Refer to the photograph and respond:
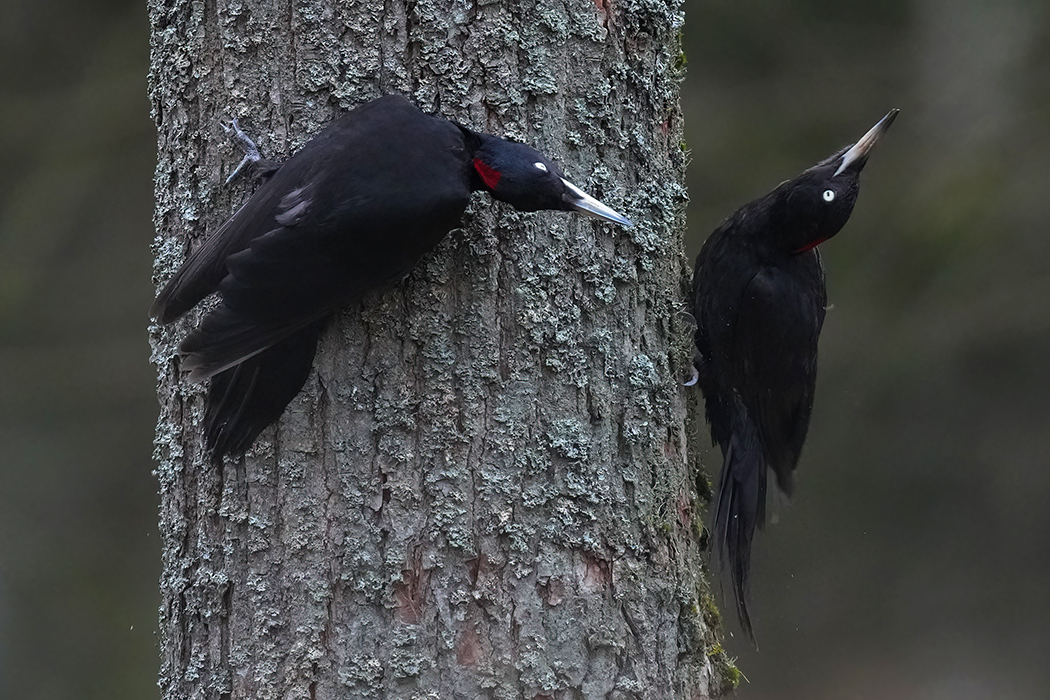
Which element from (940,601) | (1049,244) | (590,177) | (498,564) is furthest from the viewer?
(940,601)

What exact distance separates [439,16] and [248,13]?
326 millimetres

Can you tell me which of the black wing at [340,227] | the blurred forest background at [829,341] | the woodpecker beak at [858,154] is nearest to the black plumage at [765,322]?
the woodpecker beak at [858,154]

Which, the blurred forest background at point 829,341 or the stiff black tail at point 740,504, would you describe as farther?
the blurred forest background at point 829,341

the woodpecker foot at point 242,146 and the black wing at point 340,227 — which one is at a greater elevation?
the woodpecker foot at point 242,146

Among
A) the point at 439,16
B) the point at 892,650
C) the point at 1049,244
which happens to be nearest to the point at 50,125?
the point at 439,16

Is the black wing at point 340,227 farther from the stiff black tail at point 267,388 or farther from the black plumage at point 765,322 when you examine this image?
the black plumage at point 765,322

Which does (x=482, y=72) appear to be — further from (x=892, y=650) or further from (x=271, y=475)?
(x=892, y=650)

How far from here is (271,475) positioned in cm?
173

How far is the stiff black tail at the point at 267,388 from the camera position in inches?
68.1

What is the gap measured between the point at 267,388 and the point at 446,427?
0.98 feet

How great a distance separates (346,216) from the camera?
5.35 feet

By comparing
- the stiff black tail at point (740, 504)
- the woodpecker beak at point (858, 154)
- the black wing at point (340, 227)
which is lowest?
the stiff black tail at point (740, 504)

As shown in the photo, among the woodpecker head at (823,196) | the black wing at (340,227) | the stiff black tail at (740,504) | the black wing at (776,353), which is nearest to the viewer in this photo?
the black wing at (340,227)

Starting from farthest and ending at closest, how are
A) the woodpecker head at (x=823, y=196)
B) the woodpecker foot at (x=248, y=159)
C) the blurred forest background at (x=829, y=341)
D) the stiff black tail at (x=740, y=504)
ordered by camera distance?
1. the blurred forest background at (x=829, y=341)
2. the woodpecker head at (x=823, y=196)
3. the stiff black tail at (x=740, y=504)
4. the woodpecker foot at (x=248, y=159)
